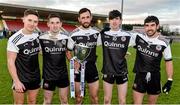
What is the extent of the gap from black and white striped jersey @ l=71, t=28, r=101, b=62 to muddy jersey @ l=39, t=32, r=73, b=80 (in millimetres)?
380

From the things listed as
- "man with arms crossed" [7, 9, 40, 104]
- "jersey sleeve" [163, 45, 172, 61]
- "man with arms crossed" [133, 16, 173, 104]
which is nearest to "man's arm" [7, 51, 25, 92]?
"man with arms crossed" [7, 9, 40, 104]

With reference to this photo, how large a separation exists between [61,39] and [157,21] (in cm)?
187

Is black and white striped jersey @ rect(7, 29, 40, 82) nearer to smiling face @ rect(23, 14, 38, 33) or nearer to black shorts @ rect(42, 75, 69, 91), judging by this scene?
smiling face @ rect(23, 14, 38, 33)

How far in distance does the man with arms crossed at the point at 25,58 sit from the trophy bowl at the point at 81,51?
89 cm

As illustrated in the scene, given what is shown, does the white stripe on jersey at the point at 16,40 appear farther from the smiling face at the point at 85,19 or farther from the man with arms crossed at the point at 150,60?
the man with arms crossed at the point at 150,60

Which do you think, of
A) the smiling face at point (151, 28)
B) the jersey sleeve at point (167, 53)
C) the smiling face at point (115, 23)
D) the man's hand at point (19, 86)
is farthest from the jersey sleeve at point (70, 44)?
the jersey sleeve at point (167, 53)

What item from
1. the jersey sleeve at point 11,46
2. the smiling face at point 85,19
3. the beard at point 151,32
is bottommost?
the jersey sleeve at point 11,46

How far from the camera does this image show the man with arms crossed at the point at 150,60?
22.7ft

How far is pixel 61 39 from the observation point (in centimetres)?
697

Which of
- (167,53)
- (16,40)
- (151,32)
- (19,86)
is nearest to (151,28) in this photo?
(151,32)

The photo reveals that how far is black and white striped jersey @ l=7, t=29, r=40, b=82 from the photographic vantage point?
625cm

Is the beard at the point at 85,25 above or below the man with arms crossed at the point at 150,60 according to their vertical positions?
above

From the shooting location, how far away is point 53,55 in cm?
687

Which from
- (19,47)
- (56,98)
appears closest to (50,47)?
(19,47)
